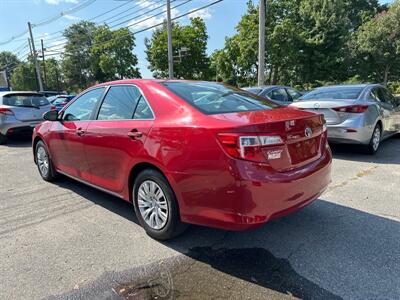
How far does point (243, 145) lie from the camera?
2.52 m

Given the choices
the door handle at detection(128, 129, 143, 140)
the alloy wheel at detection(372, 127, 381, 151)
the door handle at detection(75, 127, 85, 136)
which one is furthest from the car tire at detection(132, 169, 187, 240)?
the alloy wheel at detection(372, 127, 381, 151)

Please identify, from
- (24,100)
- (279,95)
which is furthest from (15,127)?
(279,95)

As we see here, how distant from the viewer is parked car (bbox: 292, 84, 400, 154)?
6227 mm

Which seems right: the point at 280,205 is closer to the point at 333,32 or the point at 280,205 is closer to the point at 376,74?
the point at 333,32

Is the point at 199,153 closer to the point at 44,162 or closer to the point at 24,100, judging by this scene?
the point at 44,162

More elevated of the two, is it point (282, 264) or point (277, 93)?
point (277, 93)

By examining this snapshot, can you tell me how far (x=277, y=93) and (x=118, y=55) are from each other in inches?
1872

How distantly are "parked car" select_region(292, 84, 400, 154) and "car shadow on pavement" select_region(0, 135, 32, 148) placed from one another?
25.4ft

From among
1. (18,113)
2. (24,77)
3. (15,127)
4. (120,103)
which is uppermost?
(24,77)

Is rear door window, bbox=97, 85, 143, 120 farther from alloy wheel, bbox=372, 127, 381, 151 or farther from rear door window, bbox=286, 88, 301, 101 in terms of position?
rear door window, bbox=286, 88, 301, 101

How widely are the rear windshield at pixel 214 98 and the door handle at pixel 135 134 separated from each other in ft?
1.77

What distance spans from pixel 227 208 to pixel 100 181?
1.95 metres

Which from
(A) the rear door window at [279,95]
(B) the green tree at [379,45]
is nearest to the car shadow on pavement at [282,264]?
(A) the rear door window at [279,95]

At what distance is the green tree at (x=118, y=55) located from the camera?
51.6 meters
